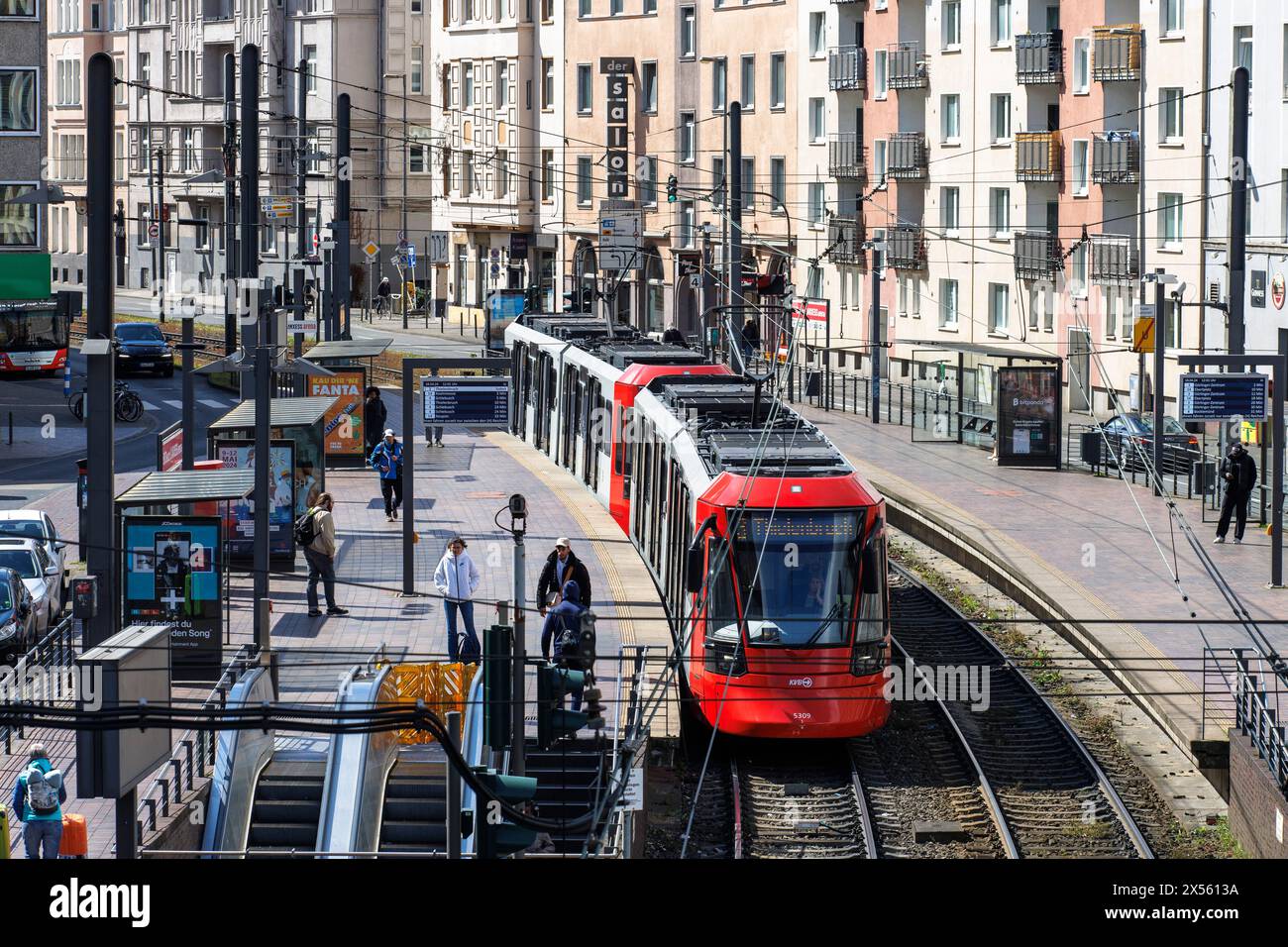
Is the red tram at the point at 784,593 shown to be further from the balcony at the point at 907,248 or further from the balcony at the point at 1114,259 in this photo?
the balcony at the point at 907,248

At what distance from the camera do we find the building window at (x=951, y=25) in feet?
196

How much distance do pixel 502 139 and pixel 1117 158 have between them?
3348 cm

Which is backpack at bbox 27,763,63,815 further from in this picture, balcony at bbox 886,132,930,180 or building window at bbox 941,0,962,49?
building window at bbox 941,0,962,49

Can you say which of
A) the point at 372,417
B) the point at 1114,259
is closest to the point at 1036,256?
the point at 1114,259

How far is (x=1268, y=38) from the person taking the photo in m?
46.3

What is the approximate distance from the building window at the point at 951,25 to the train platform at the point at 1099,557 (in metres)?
19.5

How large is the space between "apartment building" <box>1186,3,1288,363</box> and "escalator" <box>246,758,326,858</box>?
31456mm

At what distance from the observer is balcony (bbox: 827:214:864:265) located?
63.4 metres

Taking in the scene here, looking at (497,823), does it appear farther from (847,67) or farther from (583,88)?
(583,88)

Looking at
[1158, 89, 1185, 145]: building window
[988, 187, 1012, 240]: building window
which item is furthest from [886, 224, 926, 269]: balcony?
[1158, 89, 1185, 145]: building window

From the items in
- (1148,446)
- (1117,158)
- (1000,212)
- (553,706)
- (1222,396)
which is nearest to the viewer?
(553,706)

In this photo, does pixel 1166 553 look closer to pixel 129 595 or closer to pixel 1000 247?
pixel 129 595

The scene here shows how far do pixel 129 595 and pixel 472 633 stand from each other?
331cm

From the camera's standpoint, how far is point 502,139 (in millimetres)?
80688
